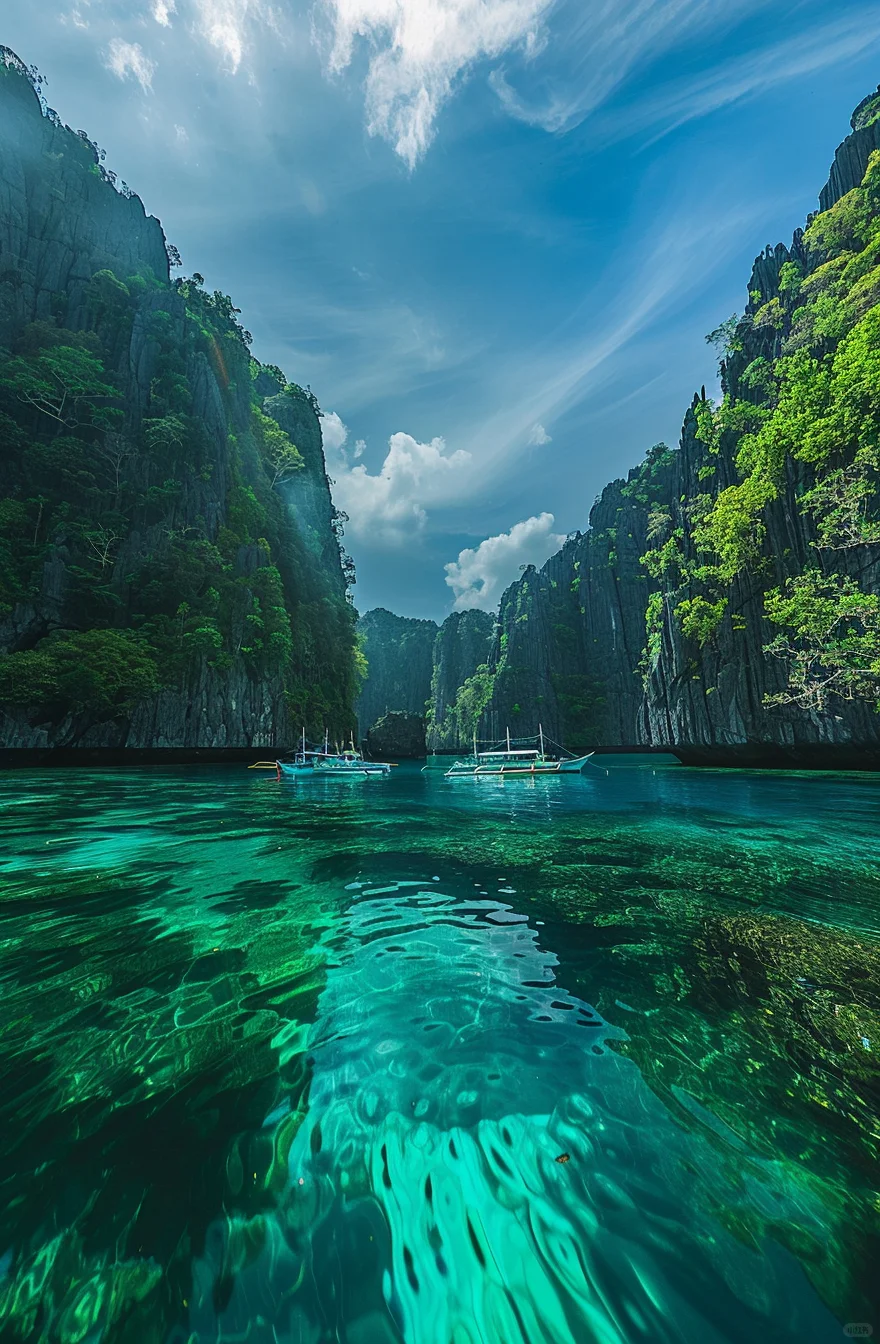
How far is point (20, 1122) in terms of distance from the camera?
2.37 metres

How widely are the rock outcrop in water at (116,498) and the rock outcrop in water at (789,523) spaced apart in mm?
32989

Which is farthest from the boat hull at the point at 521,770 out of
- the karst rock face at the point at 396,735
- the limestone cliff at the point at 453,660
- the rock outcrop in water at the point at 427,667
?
the limestone cliff at the point at 453,660

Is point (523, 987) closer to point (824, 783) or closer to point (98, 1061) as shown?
point (98, 1061)

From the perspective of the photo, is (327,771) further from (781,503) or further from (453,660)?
(453,660)

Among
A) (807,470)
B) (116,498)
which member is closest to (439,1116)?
(807,470)

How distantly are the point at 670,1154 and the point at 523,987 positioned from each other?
164cm

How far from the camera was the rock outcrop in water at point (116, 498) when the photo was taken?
28.3 m

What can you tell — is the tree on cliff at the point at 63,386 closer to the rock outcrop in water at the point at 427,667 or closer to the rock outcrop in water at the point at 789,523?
the rock outcrop in water at the point at 789,523

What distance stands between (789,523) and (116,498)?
1805 inches

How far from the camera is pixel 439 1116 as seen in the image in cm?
248

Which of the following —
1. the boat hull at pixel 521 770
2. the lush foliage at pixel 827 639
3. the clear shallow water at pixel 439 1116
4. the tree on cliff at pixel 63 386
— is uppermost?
the tree on cliff at pixel 63 386

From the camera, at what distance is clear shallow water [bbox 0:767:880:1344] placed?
1.62 meters

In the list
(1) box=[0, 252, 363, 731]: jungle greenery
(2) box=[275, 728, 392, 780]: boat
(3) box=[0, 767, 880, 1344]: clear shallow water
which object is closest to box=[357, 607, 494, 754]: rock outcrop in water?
(2) box=[275, 728, 392, 780]: boat

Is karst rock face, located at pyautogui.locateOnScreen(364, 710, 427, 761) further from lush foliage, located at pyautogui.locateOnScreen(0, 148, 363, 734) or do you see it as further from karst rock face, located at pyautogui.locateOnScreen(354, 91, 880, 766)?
karst rock face, located at pyautogui.locateOnScreen(354, 91, 880, 766)
